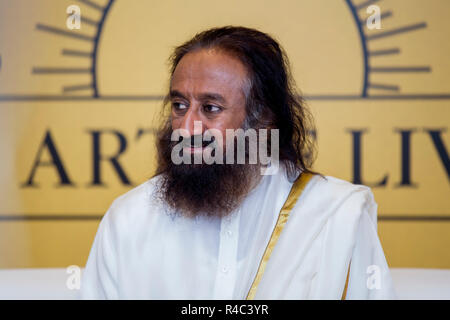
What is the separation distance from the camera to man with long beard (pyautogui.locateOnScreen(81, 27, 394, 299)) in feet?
6.40

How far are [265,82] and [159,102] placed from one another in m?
1.61

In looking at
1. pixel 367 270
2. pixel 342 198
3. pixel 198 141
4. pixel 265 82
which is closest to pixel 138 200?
pixel 198 141

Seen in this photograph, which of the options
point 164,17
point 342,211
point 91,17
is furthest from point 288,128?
point 91,17

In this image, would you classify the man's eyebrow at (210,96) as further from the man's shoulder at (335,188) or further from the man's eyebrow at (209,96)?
the man's shoulder at (335,188)

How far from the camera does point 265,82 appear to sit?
224cm

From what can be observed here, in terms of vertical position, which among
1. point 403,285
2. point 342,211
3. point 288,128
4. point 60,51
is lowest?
point 403,285

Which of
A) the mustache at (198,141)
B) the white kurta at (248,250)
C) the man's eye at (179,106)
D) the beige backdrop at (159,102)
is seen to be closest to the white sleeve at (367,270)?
the white kurta at (248,250)

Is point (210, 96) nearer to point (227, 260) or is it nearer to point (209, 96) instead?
point (209, 96)

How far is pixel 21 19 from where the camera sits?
3902 millimetres

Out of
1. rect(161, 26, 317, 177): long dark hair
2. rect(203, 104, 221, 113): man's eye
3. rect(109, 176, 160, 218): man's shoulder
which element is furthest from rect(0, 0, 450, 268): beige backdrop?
rect(203, 104, 221, 113): man's eye

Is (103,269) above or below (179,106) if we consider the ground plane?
below

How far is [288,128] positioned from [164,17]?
173 cm

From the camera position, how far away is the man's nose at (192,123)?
200cm
